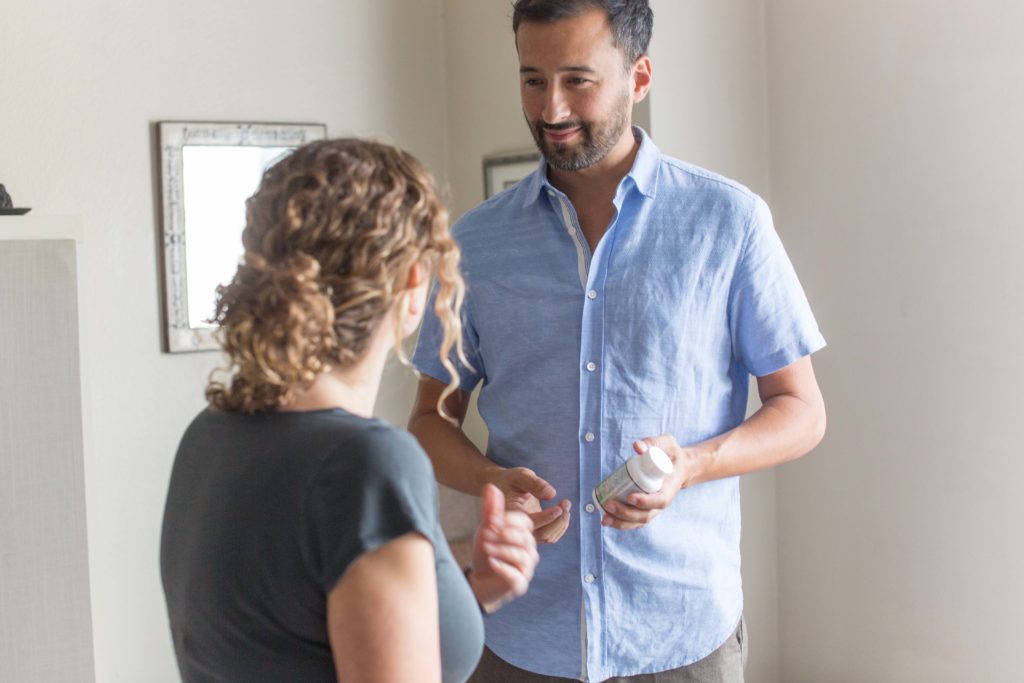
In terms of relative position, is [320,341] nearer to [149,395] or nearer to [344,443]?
[344,443]

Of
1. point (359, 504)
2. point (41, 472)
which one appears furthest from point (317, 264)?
point (41, 472)

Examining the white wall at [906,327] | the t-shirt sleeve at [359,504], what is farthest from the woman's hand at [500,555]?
the white wall at [906,327]

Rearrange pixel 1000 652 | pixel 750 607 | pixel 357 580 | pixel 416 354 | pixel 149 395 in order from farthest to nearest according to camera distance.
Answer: pixel 149 395, pixel 750 607, pixel 1000 652, pixel 416 354, pixel 357 580

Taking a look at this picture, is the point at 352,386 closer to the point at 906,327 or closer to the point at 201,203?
the point at 906,327

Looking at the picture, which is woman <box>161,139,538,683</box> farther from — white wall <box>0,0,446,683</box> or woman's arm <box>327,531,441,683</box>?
white wall <box>0,0,446,683</box>

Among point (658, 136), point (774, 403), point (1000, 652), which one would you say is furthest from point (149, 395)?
point (1000, 652)

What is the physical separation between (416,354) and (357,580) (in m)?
0.96

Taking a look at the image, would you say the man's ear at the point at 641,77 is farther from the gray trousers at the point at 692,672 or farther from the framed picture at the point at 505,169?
the framed picture at the point at 505,169

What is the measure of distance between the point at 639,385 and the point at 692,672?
42 centimetres

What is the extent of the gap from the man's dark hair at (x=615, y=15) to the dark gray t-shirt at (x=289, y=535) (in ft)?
2.99

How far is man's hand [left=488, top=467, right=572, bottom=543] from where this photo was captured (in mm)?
1536

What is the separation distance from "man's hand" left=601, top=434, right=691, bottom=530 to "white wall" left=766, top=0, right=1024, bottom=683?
121 cm

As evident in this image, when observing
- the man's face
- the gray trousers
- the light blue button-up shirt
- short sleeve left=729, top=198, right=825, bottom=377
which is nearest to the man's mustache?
the man's face

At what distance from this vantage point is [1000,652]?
2467 mm
